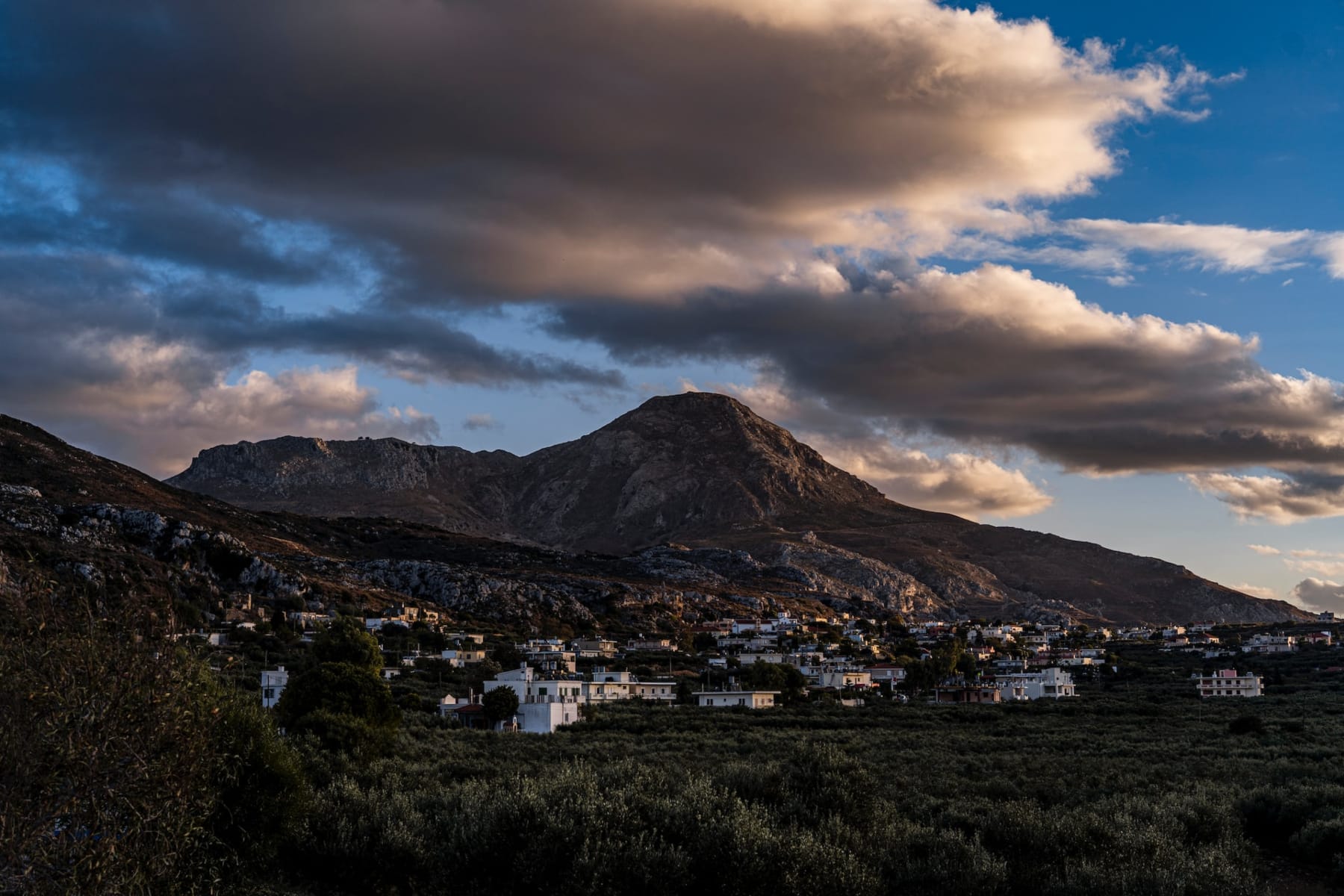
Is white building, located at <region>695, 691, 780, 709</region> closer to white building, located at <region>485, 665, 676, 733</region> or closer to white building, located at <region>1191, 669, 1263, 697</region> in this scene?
white building, located at <region>485, 665, 676, 733</region>

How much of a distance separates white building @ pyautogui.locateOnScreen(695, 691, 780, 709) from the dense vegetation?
31142 mm

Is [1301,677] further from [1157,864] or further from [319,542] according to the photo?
[319,542]

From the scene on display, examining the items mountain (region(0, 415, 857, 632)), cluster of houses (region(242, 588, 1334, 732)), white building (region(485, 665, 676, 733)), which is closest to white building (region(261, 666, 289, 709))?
cluster of houses (region(242, 588, 1334, 732))

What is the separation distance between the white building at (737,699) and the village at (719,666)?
142mm

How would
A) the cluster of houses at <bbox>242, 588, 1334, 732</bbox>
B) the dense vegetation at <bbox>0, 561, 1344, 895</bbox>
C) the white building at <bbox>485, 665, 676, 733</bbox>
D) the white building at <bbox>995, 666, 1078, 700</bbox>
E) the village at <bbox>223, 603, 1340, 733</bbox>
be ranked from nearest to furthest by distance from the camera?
the dense vegetation at <bbox>0, 561, 1344, 895</bbox>, the white building at <bbox>485, 665, 676, 733</bbox>, the cluster of houses at <bbox>242, 588, 1334, 732</bbox>, the village at <bbox>223, 603, 1340, 733</bbox>, the white building at <bbox>995, 666, 1078, 700</bbox>

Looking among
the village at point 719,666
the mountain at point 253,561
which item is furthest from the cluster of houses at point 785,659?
the mountain at point 253,561

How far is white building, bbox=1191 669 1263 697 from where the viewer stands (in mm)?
104000

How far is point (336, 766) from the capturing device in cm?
4106

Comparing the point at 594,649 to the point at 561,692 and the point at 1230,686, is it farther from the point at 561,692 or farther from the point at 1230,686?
the point at 1230,686

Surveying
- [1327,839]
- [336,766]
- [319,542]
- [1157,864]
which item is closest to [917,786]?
[1327,839]

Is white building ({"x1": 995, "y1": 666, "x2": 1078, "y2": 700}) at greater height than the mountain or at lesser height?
lesser

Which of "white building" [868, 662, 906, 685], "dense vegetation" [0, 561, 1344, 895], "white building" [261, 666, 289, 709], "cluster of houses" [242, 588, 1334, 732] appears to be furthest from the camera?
"white building" [868, 662, 906, 685]

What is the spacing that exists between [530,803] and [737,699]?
69.0 metres

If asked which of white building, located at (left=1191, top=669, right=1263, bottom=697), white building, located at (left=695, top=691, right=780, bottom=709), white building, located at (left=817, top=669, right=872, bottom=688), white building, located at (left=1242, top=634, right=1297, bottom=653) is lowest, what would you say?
white building, located at (left=695, top=691, right=780, bottom=709)
